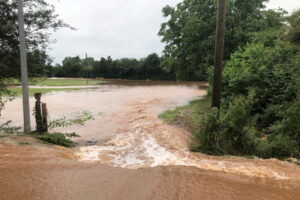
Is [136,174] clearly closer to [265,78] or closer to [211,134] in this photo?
[211,134]

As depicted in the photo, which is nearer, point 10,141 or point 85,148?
point 10,141

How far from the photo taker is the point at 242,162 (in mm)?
5500

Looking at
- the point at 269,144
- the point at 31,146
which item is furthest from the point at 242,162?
the point at 31,146

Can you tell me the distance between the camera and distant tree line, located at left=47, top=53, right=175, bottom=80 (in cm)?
6419

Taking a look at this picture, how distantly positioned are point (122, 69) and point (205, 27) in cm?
5253

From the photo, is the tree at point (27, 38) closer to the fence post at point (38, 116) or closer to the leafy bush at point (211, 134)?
the fence post at point (38, 116)

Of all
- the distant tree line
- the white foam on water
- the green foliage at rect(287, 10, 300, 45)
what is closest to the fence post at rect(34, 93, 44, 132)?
the white foam on water

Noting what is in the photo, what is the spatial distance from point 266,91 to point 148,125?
5.49 meters

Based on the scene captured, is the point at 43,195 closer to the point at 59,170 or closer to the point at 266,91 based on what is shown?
the point at 59,170

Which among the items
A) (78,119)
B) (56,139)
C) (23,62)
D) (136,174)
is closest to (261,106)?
(136,174)

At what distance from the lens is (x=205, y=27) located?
55.5 feet

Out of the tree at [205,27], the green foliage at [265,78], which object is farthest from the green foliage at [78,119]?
the tree at [205,27]

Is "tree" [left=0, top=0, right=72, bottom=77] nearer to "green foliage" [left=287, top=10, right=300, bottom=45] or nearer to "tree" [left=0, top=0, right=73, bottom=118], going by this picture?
"tree" [left=0, top=0, right=73, bottom=118]

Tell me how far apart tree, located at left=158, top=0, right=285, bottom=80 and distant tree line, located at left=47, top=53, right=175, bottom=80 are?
41.4m
